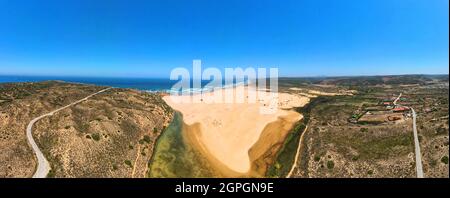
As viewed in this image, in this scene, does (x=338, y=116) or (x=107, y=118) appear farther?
(x=338, y=116)

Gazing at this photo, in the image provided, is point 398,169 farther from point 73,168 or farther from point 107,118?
point 107,118

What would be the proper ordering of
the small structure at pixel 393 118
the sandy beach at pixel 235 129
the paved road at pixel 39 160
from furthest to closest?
the small structure at pixel 393 118, the sandy beach at pixel 235 129, the paved road at pixel 39 160

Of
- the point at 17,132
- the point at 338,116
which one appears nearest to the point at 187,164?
the point at 17,132

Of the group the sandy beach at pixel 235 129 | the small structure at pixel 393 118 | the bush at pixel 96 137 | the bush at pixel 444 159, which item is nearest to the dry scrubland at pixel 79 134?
the bush at pixel 96 137

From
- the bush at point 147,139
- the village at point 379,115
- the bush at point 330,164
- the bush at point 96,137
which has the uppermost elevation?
the village at point 379,115

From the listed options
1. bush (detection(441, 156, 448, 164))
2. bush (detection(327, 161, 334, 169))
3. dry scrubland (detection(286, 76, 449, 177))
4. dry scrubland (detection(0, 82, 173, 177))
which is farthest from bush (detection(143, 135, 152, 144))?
bush (detection(441, 156, 448, 164))

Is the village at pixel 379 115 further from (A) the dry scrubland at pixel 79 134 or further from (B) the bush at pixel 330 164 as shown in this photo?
(A) the dry scrubland at pixel 79 134

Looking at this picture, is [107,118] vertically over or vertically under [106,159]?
over
